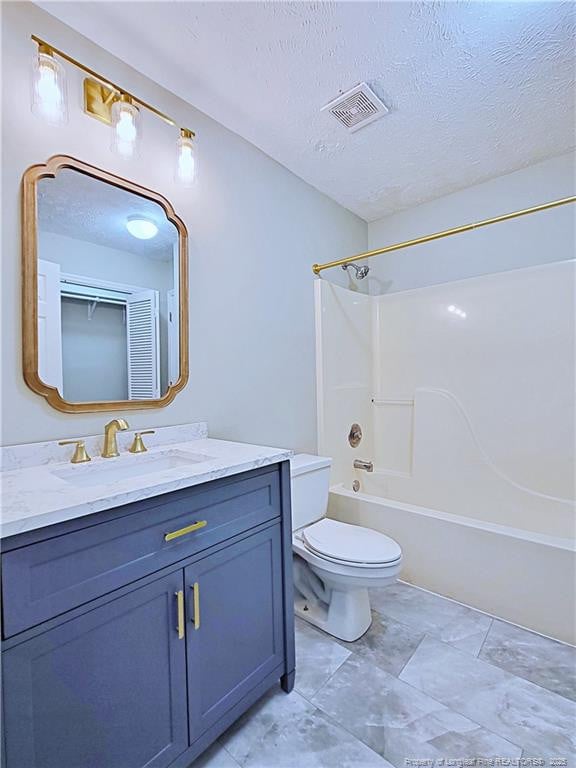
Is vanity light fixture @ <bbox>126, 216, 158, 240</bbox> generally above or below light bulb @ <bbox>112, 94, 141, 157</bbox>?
below

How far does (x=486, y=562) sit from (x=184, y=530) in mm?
1509

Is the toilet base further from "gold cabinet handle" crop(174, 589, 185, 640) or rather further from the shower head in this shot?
the shower head

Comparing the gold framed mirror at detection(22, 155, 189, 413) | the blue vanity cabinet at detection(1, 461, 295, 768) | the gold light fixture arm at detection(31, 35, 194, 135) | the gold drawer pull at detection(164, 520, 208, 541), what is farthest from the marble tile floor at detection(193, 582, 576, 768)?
the gold light fixture arm at detection(31, 35, 194, 135)

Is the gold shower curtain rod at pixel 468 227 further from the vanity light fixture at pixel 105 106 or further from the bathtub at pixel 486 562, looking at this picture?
the bathtub at pixel 486 562

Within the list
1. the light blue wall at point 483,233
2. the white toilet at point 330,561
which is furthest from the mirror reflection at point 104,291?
the light blue wall at point 483,233

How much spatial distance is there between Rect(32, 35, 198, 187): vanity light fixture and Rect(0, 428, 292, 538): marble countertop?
43.2 inches

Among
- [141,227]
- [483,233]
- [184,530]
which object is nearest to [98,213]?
[141,227]

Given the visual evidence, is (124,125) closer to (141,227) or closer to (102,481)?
(141,227)

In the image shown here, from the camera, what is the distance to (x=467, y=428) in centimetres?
238

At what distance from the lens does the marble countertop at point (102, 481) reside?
0.76 metres

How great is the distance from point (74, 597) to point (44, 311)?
0.87 metres

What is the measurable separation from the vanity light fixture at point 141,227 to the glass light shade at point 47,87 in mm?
357

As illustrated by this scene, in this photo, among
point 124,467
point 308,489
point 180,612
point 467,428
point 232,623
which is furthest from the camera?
point 467,428

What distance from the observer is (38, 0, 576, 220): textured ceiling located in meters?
1.26
